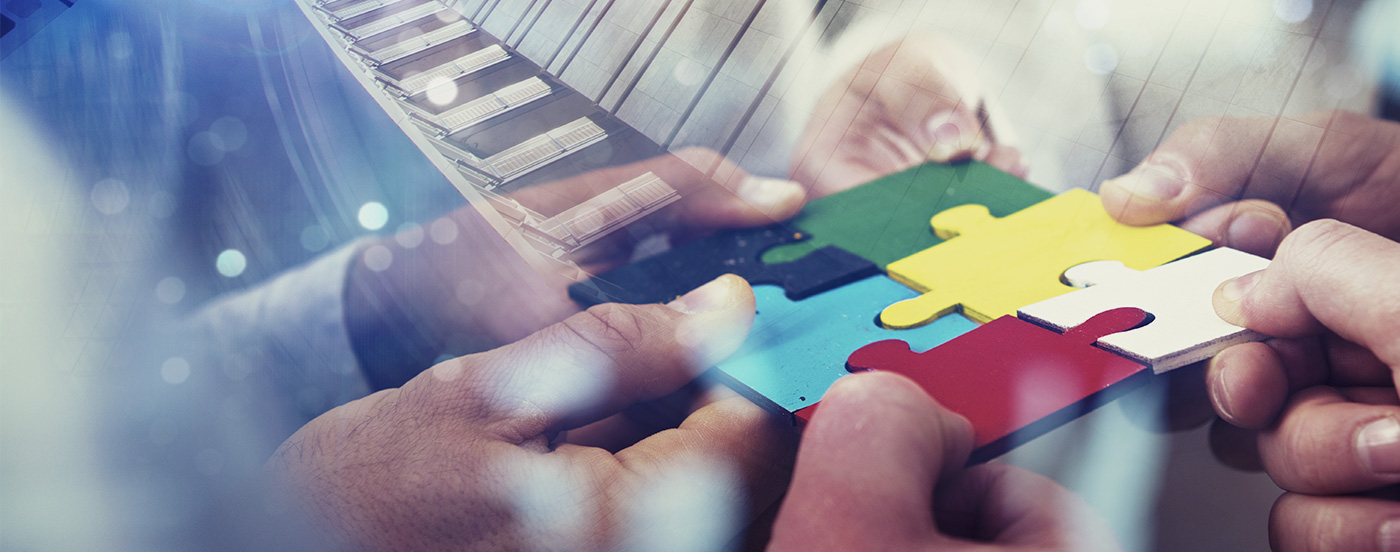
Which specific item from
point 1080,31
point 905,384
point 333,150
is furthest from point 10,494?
point 1080,31

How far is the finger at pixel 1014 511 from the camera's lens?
381 mm

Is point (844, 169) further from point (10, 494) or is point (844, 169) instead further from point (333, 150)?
point (10, 494)

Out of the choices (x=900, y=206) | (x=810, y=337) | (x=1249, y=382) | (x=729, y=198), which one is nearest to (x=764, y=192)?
(x=729, y=198)

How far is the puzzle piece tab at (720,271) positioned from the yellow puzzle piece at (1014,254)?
0.06 metres

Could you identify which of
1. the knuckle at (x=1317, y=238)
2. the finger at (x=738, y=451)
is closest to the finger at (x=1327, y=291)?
the knuckle at (x=1317, y=238)

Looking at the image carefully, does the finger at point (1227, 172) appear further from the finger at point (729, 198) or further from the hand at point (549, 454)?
the hand at point (549, 454)

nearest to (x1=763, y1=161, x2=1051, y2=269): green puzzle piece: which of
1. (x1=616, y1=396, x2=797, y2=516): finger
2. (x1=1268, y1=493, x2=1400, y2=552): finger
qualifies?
(x1=616, y1=396, x2=797, y2=516): finger

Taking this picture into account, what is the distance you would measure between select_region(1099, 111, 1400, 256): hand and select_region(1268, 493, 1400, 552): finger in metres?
0.26

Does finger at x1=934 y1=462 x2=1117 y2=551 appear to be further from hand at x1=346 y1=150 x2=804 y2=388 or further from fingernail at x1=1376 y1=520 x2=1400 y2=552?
hand at x1=346 y1=150 x2=804 y2=388

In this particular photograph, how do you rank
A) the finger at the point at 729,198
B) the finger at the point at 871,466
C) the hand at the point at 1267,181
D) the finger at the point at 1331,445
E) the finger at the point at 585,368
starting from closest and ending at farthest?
the finger at the point at 871,466, the finger at the point at 1331,445, the finger at the point at 585,368, the hand at the point at 1267,181, the finger at the point at 729,198

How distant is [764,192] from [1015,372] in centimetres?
39

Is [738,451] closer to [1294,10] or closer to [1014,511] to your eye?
[1014,511]

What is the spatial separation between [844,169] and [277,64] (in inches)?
24.1

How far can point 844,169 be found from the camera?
0.82m
